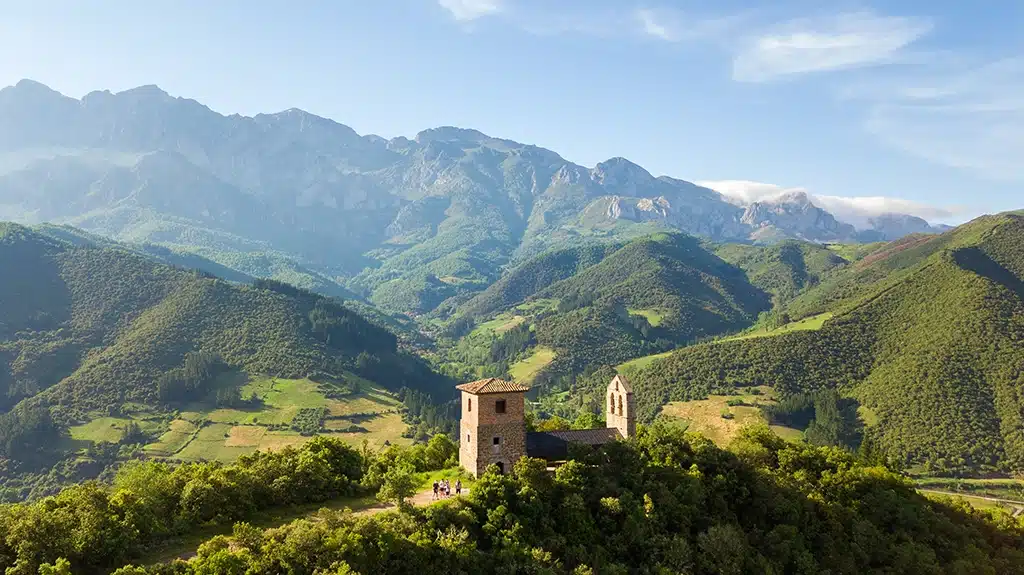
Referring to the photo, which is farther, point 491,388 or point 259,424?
point 259,424

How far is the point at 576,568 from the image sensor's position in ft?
140

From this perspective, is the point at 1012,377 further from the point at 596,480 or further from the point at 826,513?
the point at 596,480

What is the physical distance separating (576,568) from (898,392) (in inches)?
5403

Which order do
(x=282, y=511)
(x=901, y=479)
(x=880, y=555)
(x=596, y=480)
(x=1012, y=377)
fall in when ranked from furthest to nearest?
(x=1012, y=377), (x=901, y=479), (x=880, y=555), (x=596, y=480), (x=282, y=511)

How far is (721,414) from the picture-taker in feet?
511

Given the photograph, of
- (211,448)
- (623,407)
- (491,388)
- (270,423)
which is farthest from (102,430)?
(623,407)

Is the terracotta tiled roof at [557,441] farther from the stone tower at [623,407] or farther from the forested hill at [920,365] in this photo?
the forested hill at [920,365]

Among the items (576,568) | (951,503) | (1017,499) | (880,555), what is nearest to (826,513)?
(880,555)

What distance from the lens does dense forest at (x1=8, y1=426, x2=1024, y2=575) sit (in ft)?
118

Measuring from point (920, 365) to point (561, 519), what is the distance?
14291 cm

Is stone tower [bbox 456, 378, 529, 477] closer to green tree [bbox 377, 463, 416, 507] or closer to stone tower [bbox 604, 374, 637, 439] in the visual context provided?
green tree [bbox 377, 463, 416, 507]

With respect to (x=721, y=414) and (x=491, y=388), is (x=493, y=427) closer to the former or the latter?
(x=491, y=388)

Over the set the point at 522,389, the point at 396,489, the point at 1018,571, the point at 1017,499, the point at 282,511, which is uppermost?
the point at 522,389

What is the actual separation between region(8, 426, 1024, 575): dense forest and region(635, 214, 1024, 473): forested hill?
6752cm
